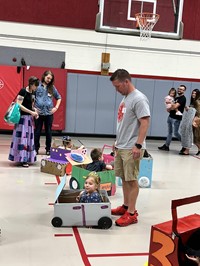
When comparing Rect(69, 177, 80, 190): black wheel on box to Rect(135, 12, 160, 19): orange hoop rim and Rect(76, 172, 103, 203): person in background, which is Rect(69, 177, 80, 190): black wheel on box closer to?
Rect(76, 172, 103, 203): person in background

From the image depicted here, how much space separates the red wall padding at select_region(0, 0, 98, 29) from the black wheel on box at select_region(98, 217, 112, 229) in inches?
286

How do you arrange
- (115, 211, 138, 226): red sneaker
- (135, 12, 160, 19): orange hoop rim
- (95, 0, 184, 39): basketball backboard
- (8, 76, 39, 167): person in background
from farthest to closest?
(135, 12, 160, 19): orange hoop rim → (95, 0, 184, 39): basketball backboard → (8, 76, 39, 167): person in background → (115, 211, 138, 226): red sneaker

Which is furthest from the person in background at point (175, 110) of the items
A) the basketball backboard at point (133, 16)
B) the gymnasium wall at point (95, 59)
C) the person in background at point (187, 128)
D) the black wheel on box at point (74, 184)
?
the black wheel on box at point (74, 184)

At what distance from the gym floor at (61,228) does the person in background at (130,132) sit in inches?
16.0

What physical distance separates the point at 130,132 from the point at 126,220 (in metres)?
0.95

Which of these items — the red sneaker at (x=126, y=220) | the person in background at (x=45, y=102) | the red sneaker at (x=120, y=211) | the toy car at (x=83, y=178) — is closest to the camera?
the red sneaker at (x=126, y=220)

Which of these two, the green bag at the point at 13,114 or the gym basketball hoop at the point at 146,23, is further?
the gym basketball hoop at the point at 146,23

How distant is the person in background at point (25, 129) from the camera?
6000mm

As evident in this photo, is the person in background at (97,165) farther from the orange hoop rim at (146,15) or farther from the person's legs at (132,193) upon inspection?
the orange hoop rim at (146,15)

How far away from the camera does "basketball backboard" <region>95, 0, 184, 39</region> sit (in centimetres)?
802

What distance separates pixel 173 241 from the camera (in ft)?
8.04

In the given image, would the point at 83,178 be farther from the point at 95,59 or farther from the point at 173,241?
the point at 95,59

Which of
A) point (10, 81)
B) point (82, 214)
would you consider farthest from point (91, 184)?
point (10, 81)

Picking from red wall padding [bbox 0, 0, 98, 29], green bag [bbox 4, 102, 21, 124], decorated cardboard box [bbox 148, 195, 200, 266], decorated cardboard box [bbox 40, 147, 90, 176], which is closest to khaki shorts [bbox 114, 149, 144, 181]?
decorated cardboard box [bbox 148, 195, 200, 266]
